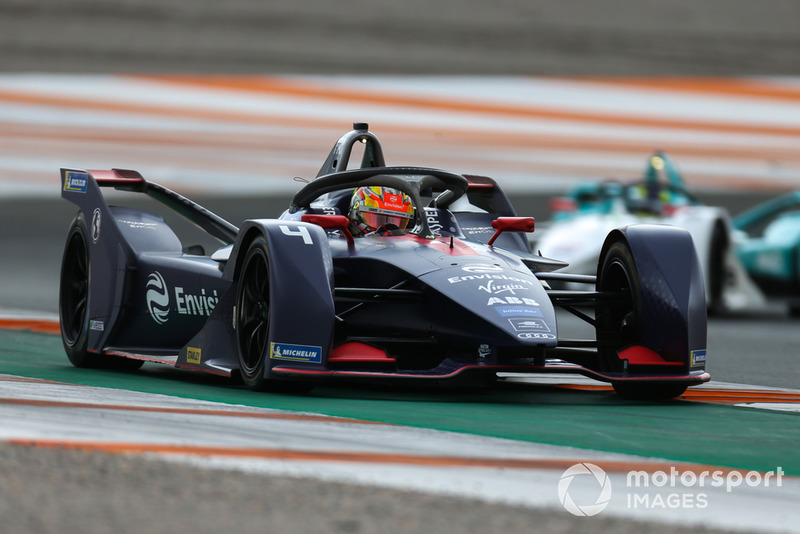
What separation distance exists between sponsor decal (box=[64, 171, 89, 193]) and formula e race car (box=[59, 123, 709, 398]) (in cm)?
5

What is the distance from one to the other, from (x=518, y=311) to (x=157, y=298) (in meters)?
2.80

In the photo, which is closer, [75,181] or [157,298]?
[157,298]

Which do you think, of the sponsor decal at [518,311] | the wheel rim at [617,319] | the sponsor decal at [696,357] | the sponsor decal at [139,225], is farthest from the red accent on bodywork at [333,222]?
the sponsor decal at [696,357]

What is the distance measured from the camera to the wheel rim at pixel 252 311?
25.2ft

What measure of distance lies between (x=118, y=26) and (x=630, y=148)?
1619 cm

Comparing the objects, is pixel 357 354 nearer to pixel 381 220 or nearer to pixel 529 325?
pixel 529 325

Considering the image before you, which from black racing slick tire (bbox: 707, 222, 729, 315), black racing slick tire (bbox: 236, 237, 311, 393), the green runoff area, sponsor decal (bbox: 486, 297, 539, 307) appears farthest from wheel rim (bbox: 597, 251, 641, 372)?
black racing slick tire (bbox: 707, 222, 729, 315)

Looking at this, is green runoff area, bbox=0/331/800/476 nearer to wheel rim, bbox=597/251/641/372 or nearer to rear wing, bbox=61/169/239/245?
wheel rim, bbox=597/251/641/372

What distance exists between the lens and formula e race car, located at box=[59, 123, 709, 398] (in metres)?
7.30

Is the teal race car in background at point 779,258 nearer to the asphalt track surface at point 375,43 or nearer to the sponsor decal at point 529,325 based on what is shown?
the asphalt track surface at point 375,43

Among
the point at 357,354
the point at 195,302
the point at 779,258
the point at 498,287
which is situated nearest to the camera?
the point at 357,354

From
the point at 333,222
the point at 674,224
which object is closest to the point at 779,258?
the point at 674,224

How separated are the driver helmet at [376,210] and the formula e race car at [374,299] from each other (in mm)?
15

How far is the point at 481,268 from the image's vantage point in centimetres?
773
